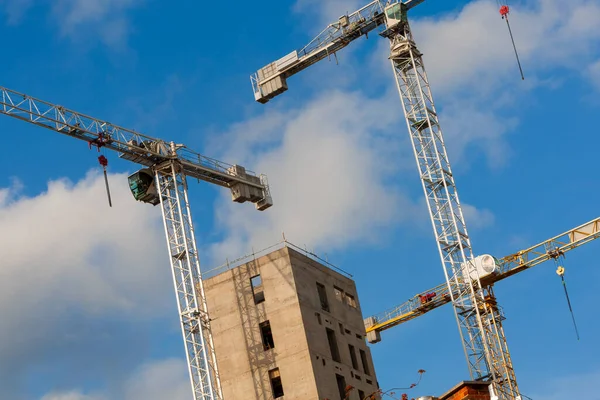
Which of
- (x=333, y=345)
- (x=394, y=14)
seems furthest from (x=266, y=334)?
(x=394, y=14)

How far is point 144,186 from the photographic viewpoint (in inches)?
3570

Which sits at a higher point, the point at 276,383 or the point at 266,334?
the point at 266,334

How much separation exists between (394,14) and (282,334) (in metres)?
30.1

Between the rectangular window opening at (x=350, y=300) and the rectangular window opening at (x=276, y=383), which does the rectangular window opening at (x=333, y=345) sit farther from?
the rectangular window opening at (x=350, y=300)

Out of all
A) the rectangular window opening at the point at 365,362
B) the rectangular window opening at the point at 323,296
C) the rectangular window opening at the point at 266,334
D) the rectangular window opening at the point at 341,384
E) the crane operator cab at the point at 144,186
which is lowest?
the rectangular window opening at the point at 341,384

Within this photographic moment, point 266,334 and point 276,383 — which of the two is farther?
point 266,334

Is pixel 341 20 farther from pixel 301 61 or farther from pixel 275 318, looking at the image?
pixel 275 318

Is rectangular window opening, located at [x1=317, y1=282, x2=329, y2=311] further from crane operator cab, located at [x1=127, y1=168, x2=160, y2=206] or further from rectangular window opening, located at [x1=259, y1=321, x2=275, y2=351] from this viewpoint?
crane operator cab, located at [x1=127, y1=168, x2=160, y2=206]

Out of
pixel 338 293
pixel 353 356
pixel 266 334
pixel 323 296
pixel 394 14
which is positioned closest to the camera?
pixel 266 334

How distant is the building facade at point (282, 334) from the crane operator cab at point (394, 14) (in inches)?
876

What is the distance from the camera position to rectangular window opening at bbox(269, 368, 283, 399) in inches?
3327

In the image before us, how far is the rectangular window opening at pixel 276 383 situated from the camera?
84.5 m

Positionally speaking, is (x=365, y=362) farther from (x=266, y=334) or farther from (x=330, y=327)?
(x=266, y=334)

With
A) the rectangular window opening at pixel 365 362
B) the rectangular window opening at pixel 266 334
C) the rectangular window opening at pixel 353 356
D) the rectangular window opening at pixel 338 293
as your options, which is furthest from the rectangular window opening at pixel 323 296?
the rectangular window opening at pixel 365 362
